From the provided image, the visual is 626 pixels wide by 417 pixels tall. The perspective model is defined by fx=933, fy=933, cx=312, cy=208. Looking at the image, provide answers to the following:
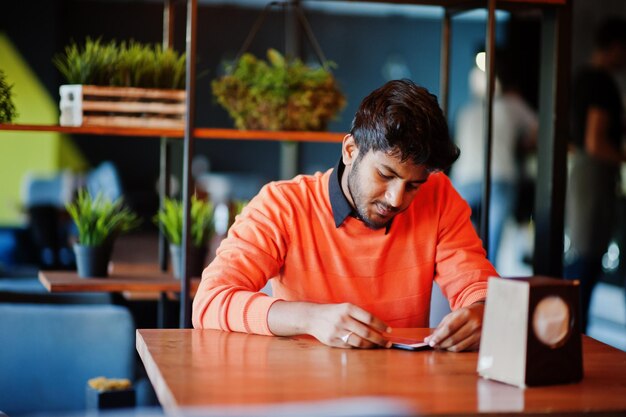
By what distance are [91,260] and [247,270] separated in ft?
4.49

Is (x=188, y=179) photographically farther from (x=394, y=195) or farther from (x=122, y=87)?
(x=394, y=195)

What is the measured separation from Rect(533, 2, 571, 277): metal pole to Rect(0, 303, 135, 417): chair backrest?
147 cm

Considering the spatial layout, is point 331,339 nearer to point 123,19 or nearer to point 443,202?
point 443,202

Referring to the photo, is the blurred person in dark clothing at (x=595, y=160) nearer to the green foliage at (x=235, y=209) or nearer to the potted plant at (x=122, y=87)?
the green foliage at (x=235, y=209)

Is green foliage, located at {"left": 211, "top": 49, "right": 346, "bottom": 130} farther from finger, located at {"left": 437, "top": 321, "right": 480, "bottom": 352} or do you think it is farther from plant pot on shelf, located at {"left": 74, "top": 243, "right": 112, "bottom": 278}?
finger, located at {"left": 437, "top": 321, "right": 480, "bottom": 352}

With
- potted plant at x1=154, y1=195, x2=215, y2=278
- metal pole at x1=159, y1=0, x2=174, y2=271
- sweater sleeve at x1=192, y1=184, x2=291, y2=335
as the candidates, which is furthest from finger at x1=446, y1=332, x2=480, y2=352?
metal pole at x1=159, y1=0, x2=174, y2=271

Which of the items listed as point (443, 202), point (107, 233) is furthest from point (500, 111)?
point (443, 202)

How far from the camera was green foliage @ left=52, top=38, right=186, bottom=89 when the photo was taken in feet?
10.8

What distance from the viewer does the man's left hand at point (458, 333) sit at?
1.95 meters

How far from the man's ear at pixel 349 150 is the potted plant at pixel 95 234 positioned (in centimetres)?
135

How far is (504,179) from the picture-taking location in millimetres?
5793

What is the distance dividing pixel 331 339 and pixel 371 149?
1.66 feet

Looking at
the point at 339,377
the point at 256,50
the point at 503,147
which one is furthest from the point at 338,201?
the point at 256,50

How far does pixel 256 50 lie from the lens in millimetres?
10852
